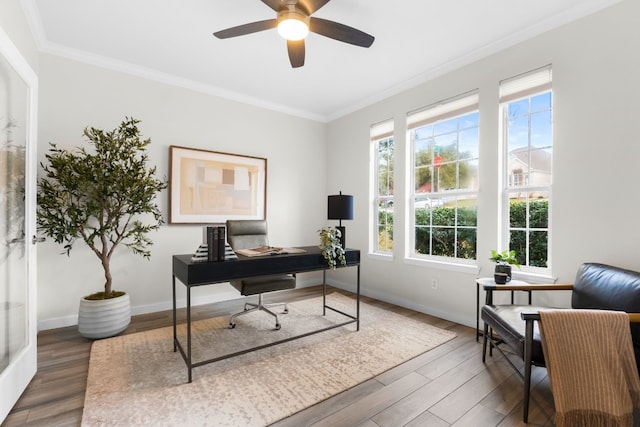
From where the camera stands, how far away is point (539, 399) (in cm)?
188

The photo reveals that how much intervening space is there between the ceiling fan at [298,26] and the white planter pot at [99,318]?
2.55 meters

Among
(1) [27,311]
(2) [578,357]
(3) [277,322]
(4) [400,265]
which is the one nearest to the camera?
(2) [578,357]

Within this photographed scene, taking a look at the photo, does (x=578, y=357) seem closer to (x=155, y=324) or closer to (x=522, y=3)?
(x=522, y=3)

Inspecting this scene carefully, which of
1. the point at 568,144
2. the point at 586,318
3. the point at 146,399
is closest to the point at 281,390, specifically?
the point at 146,399

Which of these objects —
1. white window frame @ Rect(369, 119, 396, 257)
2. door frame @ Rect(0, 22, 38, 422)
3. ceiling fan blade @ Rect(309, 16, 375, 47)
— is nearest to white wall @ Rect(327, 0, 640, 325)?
white window frame @ Rect(369, 119, 396, 257)

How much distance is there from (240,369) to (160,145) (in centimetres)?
269

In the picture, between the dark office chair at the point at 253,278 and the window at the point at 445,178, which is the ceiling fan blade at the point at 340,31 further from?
the dark office chair at the point at 253,278

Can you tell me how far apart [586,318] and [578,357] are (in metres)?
0.21

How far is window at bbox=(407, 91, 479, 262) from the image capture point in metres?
3.18

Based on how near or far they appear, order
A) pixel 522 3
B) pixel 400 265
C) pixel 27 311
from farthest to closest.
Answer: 1. pixel 400 265
2. pixel 522 3
3. pixel 27 311

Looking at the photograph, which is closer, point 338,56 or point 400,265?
point 338,56

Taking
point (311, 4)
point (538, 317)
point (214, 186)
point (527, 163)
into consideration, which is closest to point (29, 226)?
point (214, 186)

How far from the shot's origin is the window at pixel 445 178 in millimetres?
3180

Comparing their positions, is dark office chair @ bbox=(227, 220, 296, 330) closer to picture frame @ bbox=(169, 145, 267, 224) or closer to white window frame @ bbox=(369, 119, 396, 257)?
picture frame @ bbox=(169, 145, 267, 224)
